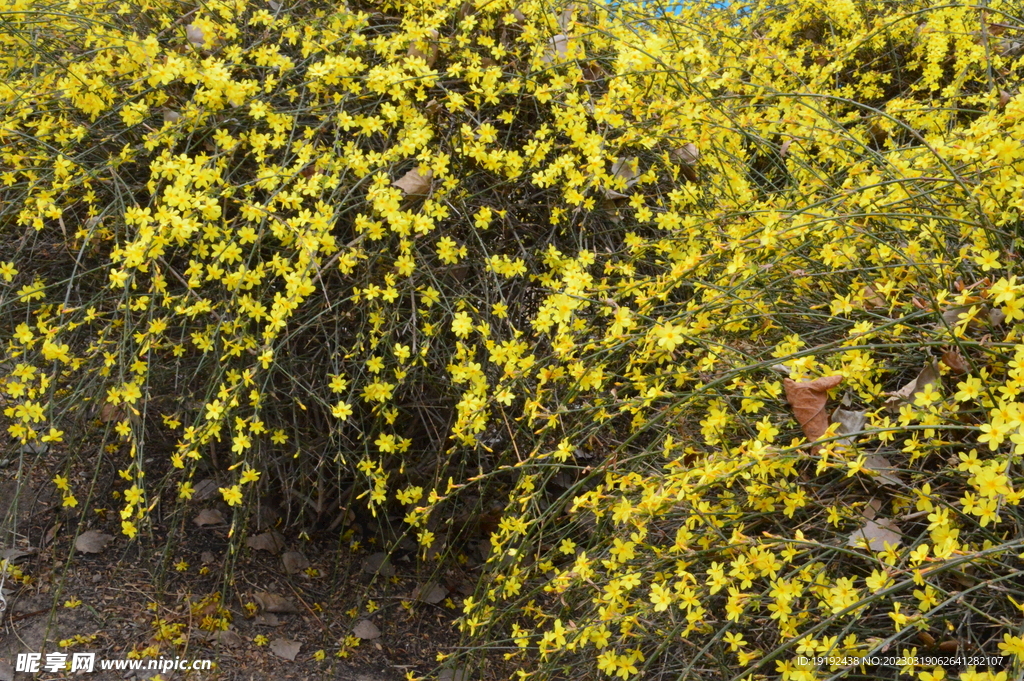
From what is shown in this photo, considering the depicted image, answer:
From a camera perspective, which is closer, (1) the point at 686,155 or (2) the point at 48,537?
(1) the point at 686,155

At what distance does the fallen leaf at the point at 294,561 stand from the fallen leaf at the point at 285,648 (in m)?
0.30

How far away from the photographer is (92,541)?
327 cm

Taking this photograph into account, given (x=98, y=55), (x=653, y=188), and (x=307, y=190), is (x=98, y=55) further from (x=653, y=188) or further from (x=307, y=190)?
(x=653, y=188)

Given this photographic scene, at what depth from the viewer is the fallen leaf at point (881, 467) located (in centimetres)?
184

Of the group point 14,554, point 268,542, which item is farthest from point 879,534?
point 14,554

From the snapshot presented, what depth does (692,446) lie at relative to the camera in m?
2.30

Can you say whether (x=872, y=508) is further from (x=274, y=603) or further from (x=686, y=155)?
(x=274, y=603)

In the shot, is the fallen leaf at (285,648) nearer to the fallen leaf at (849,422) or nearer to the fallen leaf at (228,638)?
the fallen leaf at (228,638)

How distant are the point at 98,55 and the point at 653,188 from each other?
188 cm

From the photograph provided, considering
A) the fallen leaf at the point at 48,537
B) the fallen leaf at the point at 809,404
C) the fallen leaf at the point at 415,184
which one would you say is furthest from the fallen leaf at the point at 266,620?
the fallen leaf at the point at 809,404

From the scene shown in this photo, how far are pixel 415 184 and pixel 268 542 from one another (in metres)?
1.55

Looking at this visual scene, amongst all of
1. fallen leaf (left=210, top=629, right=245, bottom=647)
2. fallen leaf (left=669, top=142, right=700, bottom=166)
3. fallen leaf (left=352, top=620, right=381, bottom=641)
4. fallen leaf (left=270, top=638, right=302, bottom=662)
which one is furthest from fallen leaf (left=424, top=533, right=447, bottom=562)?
fallen leaf (left=669, top=142, right=700, bottom=166)

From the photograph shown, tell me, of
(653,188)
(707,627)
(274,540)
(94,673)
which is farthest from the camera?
(274,540)

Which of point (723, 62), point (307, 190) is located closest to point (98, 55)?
point (307, 190)
